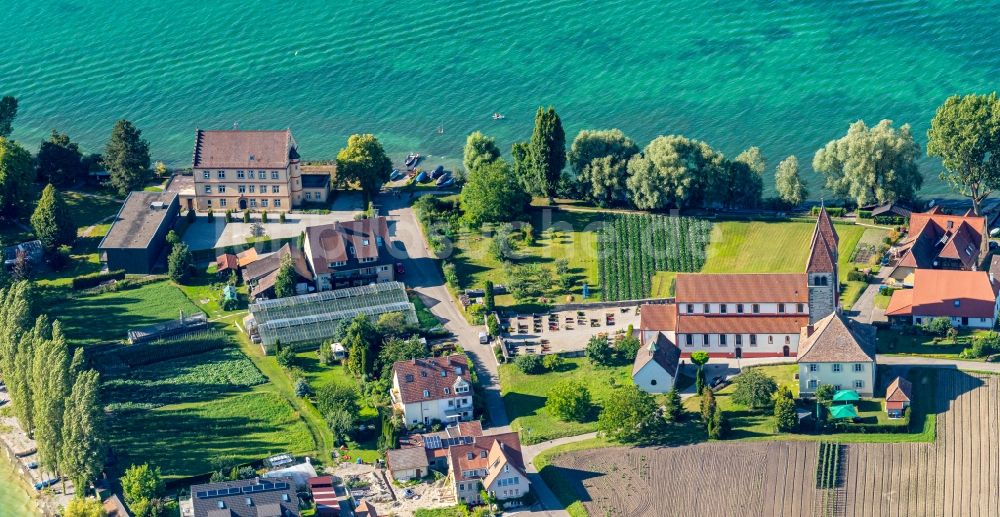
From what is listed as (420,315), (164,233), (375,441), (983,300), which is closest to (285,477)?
(375,441)

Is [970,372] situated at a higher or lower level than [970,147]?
lower

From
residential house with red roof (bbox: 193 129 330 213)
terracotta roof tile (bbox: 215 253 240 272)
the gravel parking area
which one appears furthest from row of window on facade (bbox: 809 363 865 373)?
residential house with red roof (bbox: 193 129 330 213)

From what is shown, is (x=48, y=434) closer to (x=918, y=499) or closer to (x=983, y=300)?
(x=918, y=499)

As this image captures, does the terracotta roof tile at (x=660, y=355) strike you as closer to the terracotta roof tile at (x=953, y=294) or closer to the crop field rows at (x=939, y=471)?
the crop field rows at (x=939, y=471)

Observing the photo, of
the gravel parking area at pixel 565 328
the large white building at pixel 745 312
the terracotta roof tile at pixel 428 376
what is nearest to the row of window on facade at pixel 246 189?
the gravel parking area at pixel 565 328

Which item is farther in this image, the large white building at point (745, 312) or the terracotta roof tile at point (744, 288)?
the terracotta roof tile at point (744, 288)

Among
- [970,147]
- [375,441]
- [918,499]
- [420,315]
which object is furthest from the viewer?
[970,147]

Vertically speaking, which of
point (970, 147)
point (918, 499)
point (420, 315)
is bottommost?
point (918, 499)
